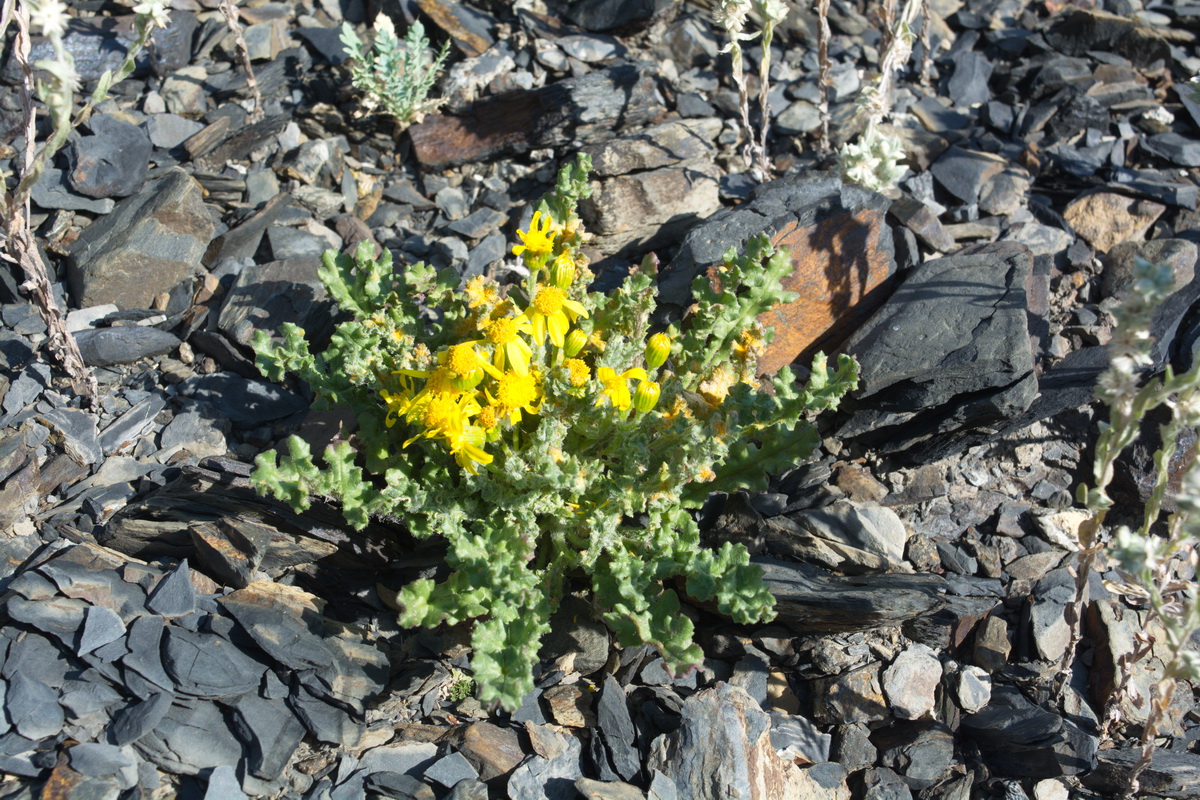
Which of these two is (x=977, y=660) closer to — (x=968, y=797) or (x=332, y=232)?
(x=968, y=797)

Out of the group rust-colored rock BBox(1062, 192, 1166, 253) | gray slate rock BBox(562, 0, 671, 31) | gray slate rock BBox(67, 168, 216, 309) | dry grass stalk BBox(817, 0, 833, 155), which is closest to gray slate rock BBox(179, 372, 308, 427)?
gray slate rock BBox(67, 168, 216, 309)

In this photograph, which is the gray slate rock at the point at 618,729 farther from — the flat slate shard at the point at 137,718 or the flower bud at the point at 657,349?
the flat slate shard at the point at 137,718

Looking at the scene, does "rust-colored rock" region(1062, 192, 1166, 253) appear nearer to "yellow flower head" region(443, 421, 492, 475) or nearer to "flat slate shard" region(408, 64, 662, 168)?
"flat slate shard" region(408, 64, 662, 168)

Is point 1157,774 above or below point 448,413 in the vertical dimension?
below

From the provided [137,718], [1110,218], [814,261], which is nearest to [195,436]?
[137,718]

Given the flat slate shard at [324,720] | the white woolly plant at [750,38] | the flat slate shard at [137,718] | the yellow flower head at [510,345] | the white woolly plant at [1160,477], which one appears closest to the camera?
the white woolly plant at [1160,477]

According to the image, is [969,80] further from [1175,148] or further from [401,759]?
[401,759]

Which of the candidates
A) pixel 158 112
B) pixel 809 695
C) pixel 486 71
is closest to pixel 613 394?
pixel 809 695

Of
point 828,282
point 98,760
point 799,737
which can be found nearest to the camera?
point 98,760

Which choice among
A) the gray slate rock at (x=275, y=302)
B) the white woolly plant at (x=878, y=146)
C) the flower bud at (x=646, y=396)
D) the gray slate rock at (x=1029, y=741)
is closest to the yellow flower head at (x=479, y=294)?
the flower bud at (x=646, y=396)
